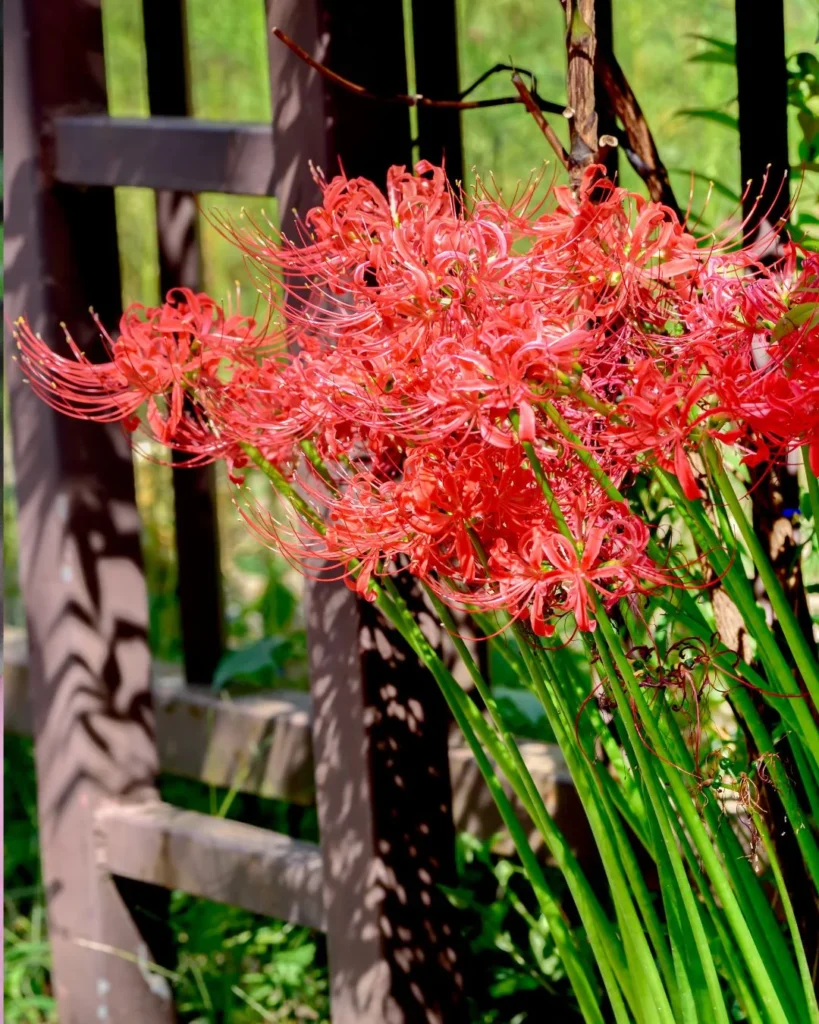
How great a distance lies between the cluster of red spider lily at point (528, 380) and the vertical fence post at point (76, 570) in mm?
727

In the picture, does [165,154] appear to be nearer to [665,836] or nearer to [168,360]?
[168,360]

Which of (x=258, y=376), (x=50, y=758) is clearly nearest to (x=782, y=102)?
(x=258, y=376)

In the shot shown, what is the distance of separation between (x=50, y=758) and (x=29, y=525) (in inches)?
11.3

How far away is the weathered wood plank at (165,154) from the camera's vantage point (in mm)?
1236

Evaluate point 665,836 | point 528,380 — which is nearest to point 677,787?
point 665,836

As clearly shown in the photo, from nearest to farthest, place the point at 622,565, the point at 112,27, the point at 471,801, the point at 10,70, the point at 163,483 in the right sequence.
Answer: the point at 622,565 → the point at 10,70 → the point at 471,801 → the point at 163,483 → the point at 112,27

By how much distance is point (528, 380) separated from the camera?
24.2 inches

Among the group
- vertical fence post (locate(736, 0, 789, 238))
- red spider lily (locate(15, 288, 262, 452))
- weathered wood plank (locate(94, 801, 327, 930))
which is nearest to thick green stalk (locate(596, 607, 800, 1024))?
red spider lily (locate(15, 288, 262, 452))

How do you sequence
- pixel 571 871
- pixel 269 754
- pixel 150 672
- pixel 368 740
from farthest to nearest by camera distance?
pixel 269 754, pixel 150 672, pixel 368 740, pixel 571 871

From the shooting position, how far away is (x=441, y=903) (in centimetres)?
130

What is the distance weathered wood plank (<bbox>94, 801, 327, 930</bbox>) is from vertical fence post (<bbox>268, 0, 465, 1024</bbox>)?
7 cm

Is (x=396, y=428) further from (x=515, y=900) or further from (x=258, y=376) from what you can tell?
(x=515, y=900)

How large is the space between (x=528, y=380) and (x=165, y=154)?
2.73 feet

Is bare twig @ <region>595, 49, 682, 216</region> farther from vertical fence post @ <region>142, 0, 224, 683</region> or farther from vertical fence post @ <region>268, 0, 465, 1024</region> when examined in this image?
vertical fence post @ <region>142, 0, 224, 683</region>
